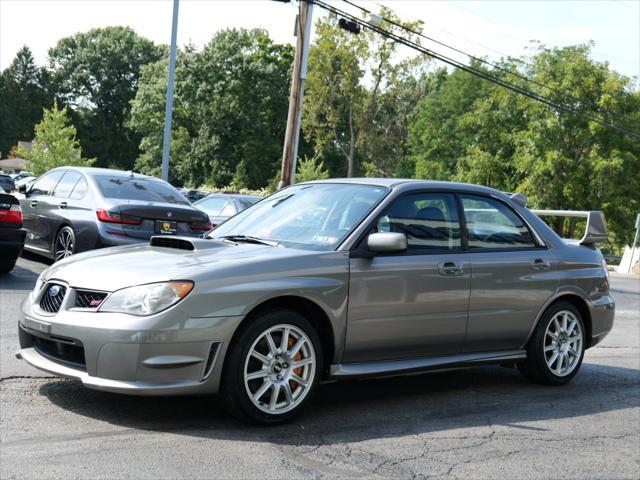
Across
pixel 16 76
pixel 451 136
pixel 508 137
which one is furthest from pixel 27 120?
pixel 508 137

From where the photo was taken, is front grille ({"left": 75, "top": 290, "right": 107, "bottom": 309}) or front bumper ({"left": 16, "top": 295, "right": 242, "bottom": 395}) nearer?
front bumper ({"left": 16, "top": 295, "right": 242, "bottom": 395})

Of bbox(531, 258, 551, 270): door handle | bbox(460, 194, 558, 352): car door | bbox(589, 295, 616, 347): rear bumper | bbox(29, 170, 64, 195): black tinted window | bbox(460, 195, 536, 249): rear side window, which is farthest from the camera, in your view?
bbox(29, 170, 64, 195): black tinted window

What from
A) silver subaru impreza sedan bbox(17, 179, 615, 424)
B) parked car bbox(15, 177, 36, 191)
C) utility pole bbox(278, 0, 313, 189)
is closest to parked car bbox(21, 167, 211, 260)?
parked car bbox(15, 177, 36, 191)

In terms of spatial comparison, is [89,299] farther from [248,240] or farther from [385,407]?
[385,407]

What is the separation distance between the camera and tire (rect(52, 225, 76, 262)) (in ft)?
37.4

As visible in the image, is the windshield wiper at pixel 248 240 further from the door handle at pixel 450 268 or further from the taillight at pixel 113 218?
the taillight at pixel 113 218

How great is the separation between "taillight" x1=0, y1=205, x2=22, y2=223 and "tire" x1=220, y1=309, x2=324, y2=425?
6506 millimetres

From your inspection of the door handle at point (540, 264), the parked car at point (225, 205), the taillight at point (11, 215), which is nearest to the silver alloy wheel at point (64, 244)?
the taillight at point (11, 215)

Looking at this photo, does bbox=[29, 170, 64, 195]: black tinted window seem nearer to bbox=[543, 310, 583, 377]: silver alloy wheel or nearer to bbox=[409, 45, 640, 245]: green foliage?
bbox=[543, 310, 583, 377]: silver alloy wheel

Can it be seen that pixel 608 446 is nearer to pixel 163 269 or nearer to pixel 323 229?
pixel 323 229

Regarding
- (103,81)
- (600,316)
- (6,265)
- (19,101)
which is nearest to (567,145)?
(6,265)

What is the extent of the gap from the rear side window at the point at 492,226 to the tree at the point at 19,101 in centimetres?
10272

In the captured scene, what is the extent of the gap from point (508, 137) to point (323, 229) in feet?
157

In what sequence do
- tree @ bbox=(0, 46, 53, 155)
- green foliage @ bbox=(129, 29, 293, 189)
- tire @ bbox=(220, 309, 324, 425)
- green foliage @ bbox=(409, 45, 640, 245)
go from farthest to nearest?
tree @ bbox=(0, 46, 53, 155), green foliage @ bbox=(129, 29, 293, 189), green foliage @ bbox=(409, 45, 640, 245), tire @ bbox=(220, 309, 324, 425)
